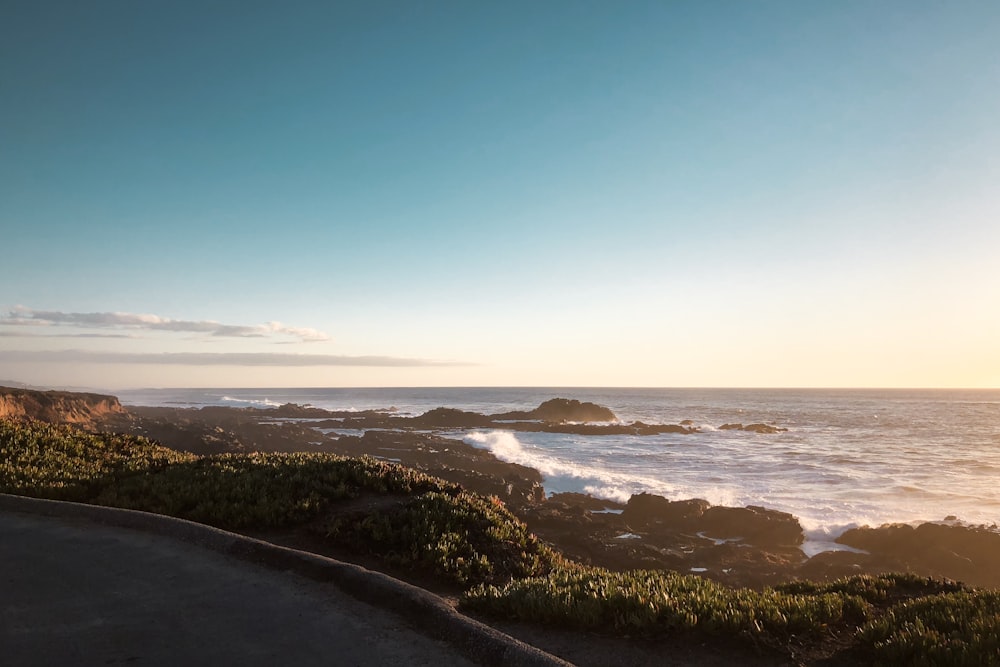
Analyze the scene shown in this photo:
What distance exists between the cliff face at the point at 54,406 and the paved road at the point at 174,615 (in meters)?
31.7

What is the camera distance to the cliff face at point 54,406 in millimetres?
34719

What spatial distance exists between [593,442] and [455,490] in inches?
1768

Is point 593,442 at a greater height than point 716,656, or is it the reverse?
point 716,656

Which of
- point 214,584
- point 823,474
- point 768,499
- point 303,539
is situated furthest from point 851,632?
point 823,474

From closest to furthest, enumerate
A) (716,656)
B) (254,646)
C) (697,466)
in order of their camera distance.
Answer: (254,646) → (716,656) → (697,466)

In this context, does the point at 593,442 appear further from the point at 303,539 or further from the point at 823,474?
the point at 303,539

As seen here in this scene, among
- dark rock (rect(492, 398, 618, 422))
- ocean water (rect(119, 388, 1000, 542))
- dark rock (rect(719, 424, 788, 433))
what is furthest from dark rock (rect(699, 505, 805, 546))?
dark rock (rect(492, 398, 618, 422))

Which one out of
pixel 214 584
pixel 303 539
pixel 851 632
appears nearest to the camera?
pixel 851 632

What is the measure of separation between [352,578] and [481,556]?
9.65ft

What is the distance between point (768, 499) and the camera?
1134 inches

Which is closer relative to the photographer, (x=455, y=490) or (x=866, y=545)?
(x=455, y=490)

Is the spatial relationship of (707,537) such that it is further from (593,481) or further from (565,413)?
(565,413)

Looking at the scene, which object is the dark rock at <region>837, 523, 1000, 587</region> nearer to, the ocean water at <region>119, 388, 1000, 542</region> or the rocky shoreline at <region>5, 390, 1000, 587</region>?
the rocky shoreline at <region>5, 390, 1000, 587</region>

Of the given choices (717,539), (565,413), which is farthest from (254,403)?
(717,539)
